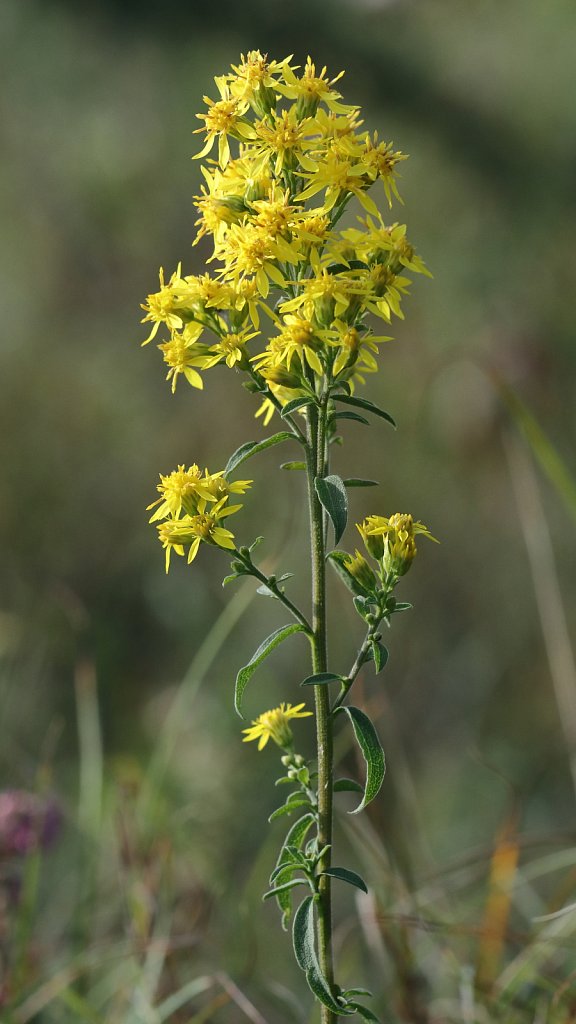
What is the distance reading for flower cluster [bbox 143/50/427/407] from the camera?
4.10 ft

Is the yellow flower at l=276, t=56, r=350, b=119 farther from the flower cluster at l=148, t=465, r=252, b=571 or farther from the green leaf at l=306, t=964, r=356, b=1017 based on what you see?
the green leaf at l=306, t=964, r=356, b=1017

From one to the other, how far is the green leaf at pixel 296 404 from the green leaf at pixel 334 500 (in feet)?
0.27

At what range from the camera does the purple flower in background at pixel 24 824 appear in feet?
6.81

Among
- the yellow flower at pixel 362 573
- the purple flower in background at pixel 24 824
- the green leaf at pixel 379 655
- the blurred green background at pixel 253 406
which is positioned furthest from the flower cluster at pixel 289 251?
the blurred green background at pixel 253 406

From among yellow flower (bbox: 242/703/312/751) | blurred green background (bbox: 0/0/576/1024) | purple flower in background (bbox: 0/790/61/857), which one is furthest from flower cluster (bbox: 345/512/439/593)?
blurred green background (bbox: 0/0/576/1024)

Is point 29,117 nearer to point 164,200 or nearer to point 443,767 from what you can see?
point 164,200

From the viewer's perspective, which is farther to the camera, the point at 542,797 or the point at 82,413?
the point at 82,413

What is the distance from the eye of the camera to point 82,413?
545 cm

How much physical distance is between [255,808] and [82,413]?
2.46m

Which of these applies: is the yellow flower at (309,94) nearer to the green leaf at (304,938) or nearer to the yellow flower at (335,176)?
the yellow flower at (335,176)

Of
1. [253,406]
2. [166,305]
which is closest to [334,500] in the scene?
[166,305]

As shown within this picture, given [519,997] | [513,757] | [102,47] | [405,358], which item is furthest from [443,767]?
[102,47]

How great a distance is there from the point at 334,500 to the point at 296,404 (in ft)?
0.41

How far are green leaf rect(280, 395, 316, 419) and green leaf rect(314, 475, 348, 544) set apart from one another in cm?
8
